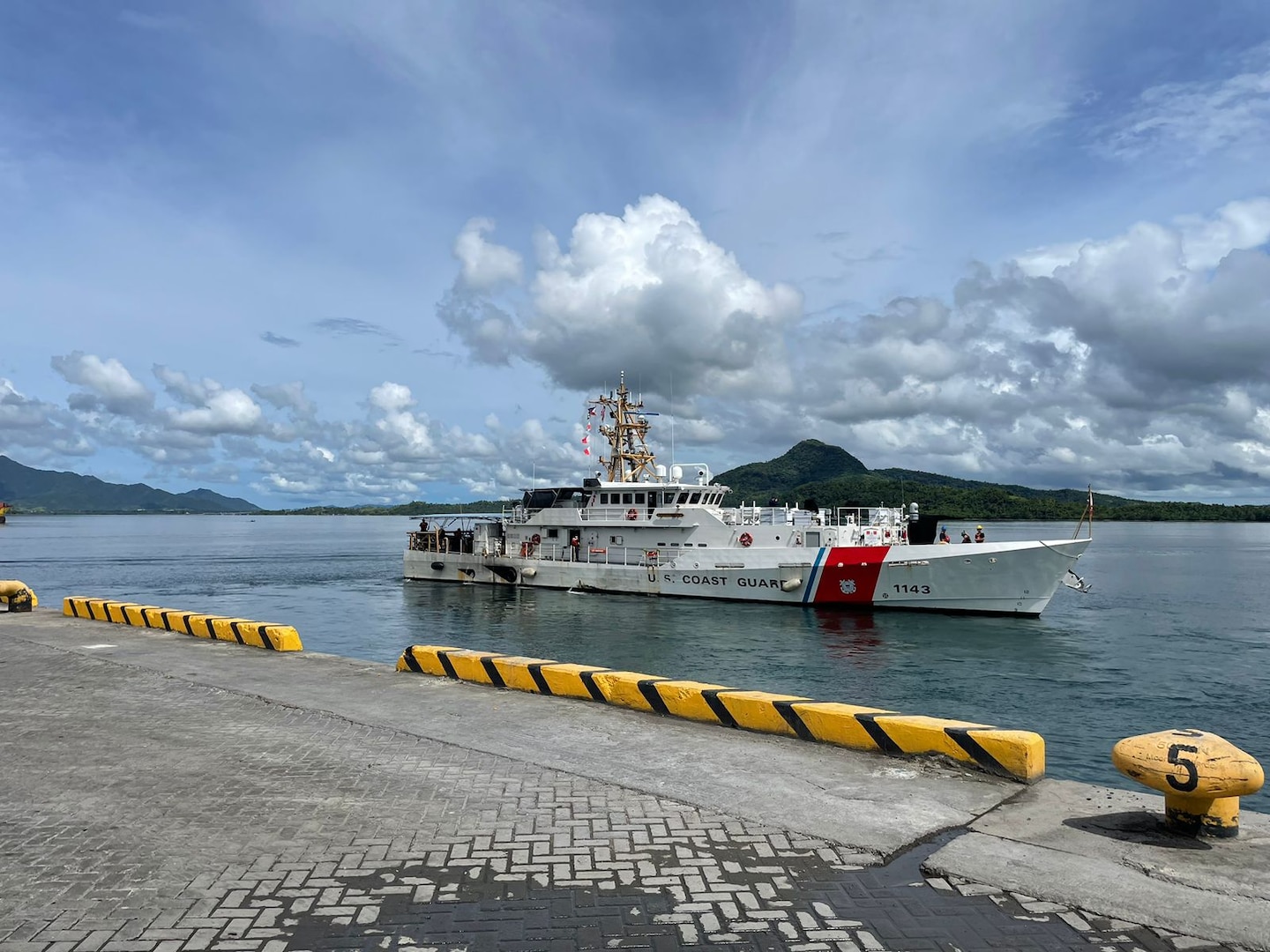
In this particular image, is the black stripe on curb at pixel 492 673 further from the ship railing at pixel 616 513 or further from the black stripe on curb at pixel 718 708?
the ship railing at pixel 616 513

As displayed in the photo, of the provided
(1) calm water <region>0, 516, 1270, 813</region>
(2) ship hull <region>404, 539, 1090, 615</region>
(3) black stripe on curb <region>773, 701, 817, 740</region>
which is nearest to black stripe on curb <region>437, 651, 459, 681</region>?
(3) black stripe on curb <region>773, 701, 817, 740</region>

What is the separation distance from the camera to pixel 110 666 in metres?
12.6

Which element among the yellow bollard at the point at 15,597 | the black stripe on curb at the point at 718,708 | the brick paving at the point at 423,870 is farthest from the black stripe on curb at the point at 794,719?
the yellow bollard at the point at 15,597

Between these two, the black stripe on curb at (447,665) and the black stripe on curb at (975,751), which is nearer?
the black stripe on curb at (975,751)

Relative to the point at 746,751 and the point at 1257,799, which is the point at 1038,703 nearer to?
the point at 1257,799

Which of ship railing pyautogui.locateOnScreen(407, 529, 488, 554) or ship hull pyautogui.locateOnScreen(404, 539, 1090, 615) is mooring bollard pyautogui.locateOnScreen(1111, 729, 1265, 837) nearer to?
ship hull pyautogui.locateOnScreen(404, 539, 1090, 615)

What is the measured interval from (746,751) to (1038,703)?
11.6 metres

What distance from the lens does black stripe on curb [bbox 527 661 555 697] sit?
415 inches

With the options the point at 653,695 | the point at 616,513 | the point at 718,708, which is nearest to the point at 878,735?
the point at 718,708

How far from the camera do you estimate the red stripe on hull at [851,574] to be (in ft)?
94.8

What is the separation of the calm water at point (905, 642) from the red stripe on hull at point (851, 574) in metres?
0.74

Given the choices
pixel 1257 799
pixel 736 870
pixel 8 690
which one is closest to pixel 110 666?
pixel 8 690

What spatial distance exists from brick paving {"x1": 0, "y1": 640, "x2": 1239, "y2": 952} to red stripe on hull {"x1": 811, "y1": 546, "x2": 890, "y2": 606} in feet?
76.0

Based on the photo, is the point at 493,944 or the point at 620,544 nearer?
the point at 493,944
